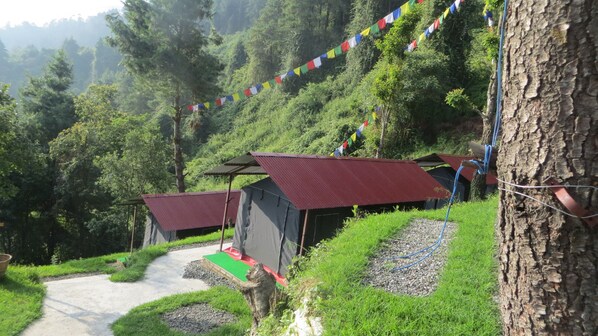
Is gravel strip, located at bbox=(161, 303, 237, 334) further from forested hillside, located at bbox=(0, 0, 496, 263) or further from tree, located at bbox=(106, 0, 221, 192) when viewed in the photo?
tree, located at bbox=(106, 0, 221, 192)

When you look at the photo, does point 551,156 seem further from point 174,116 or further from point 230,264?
point 174,116

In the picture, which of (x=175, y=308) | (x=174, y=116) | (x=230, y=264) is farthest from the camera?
(x=174, y=116)

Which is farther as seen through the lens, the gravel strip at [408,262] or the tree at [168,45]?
the tree at [168,45]

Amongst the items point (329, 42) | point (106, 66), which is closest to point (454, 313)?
point (329, 42)

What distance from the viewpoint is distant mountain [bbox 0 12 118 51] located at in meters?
167

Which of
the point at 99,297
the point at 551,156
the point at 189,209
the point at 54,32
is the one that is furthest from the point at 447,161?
the point at 54,32

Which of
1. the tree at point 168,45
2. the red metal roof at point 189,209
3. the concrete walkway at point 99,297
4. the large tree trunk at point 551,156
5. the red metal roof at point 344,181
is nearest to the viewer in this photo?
the large tree trunk at point 551,156

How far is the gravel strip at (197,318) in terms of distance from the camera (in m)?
7.30

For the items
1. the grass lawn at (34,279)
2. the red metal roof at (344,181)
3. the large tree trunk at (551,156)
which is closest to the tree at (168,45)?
the grass lawn at (34,279)

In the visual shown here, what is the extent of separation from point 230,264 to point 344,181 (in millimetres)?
4144

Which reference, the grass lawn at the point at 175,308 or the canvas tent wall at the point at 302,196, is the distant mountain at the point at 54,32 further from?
the grass lawn at the point at 175,308

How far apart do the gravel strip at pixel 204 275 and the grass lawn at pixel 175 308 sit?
692mm

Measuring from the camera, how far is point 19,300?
862 centimetres

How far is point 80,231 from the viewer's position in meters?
24.0
